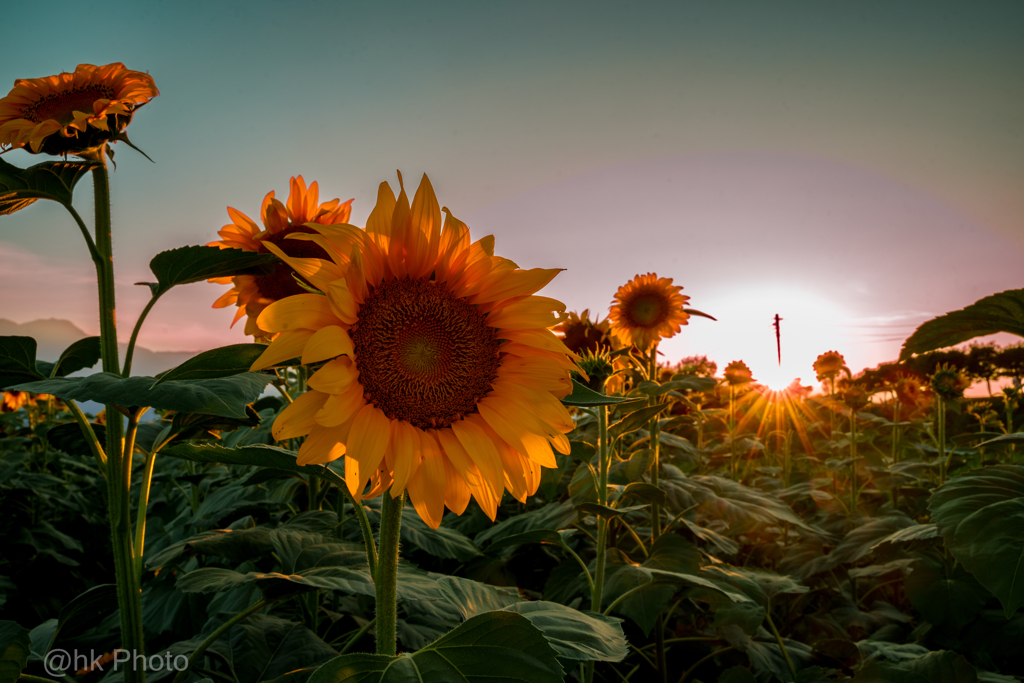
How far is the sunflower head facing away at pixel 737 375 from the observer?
548 cm

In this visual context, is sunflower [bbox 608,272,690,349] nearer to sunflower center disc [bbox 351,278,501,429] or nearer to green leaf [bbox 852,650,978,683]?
green leaf [bbox 852,650,978,683]

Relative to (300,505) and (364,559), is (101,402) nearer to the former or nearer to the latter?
(364,559)

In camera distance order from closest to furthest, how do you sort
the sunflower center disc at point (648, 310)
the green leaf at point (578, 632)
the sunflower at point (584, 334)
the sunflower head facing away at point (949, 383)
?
the green leaf at point (578, 632) < the sunflower at point (584, 334) < the sunflower head facing away at point (949, 383) < the sunflower center disc at point (648, 310)

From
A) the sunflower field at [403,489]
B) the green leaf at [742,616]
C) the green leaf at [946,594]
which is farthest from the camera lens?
the green leaf at [946,594]

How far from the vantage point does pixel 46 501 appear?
501 centimetres

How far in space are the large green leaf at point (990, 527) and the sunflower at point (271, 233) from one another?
1.86 m

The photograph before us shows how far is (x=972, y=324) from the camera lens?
1.69 metres

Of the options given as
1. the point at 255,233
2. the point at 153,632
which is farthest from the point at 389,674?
the point at 153,632

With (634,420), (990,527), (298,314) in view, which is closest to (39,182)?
(298,314)

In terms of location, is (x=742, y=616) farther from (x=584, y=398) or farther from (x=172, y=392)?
(x=172, y=392)

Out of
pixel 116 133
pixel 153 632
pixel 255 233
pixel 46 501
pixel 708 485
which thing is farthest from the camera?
pixel 46 501

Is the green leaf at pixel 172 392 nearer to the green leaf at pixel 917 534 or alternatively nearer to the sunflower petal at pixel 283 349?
the sunflower petal at pixel 283 349

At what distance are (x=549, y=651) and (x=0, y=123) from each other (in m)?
1.91

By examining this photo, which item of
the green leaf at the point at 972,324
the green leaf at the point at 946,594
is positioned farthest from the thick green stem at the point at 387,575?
the green leaf at the point at 946,594
